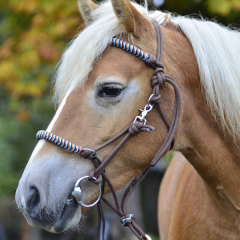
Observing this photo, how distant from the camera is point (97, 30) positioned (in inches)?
70.9

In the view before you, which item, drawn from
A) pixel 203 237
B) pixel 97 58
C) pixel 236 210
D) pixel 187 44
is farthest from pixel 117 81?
pixel 203 237

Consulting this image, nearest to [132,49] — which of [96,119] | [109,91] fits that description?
[109,91]

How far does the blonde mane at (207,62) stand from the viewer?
1762mm

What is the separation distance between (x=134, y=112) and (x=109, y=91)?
192 mm

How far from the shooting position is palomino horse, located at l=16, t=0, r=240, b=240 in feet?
5.32

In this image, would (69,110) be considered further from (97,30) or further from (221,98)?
(221,98)

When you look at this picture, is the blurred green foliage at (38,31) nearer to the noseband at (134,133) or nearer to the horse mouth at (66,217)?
the noseband at (134,133)

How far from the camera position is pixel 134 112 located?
1.71m

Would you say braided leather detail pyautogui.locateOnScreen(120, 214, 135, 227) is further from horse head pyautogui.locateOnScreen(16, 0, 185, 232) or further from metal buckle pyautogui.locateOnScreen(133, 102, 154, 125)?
metal buckle pyautogui.locateOnScreen(133, 102, 154, 125)

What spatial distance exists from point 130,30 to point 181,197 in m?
1.46

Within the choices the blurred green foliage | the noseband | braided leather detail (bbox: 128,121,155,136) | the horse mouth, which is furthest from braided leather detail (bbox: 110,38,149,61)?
the blurred green foliage

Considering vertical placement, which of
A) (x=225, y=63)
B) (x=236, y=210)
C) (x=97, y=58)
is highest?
(x=97, y=58)

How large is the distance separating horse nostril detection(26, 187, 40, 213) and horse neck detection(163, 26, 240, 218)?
0.92 meters

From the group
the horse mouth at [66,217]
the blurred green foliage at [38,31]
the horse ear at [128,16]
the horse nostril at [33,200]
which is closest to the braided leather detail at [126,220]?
the horse mouth at [66,217]
